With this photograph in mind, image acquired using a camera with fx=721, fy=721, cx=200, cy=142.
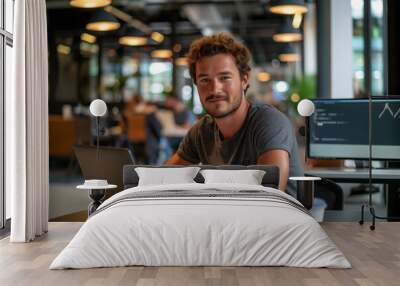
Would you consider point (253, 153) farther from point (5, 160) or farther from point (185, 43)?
point (185, 43)

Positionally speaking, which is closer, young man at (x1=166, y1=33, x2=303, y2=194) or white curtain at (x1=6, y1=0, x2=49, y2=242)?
white curtain at (x1=6, y1=0, x2=49, y2=242)

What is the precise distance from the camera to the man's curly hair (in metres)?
6.68

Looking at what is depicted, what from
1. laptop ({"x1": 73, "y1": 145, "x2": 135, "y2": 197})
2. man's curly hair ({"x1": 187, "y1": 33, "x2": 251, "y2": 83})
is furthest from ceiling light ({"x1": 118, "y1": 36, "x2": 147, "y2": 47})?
laptop ({"x1": 73, "y1": 145, "x2": 135, "y2": 197})

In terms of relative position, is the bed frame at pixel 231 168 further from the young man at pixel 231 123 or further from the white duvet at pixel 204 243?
the white duvet at pixel 204 243

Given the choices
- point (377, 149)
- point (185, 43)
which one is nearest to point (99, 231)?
point (377, 149)

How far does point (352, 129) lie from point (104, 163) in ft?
7.16

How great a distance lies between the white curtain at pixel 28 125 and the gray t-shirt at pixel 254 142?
1.51 m

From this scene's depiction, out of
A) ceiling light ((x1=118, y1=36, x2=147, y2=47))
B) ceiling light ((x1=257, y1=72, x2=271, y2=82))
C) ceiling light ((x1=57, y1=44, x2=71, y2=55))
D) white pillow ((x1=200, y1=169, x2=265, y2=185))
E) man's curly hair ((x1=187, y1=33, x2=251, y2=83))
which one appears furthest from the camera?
ceiling light ((x1=257, y1=72, x2=271, y2=82))

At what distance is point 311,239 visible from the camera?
4398mm

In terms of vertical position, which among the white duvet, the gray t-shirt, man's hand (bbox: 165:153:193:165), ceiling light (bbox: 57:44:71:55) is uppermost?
ceiling light (bbox: 57:44:71:55)

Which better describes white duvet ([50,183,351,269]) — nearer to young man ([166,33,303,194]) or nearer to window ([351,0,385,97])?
young man ([166,33,303,194])

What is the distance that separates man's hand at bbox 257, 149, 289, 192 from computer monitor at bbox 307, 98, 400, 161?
0.30 meters

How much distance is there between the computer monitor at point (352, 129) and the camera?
620 centimetres

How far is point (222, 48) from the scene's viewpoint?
21.9 feet
